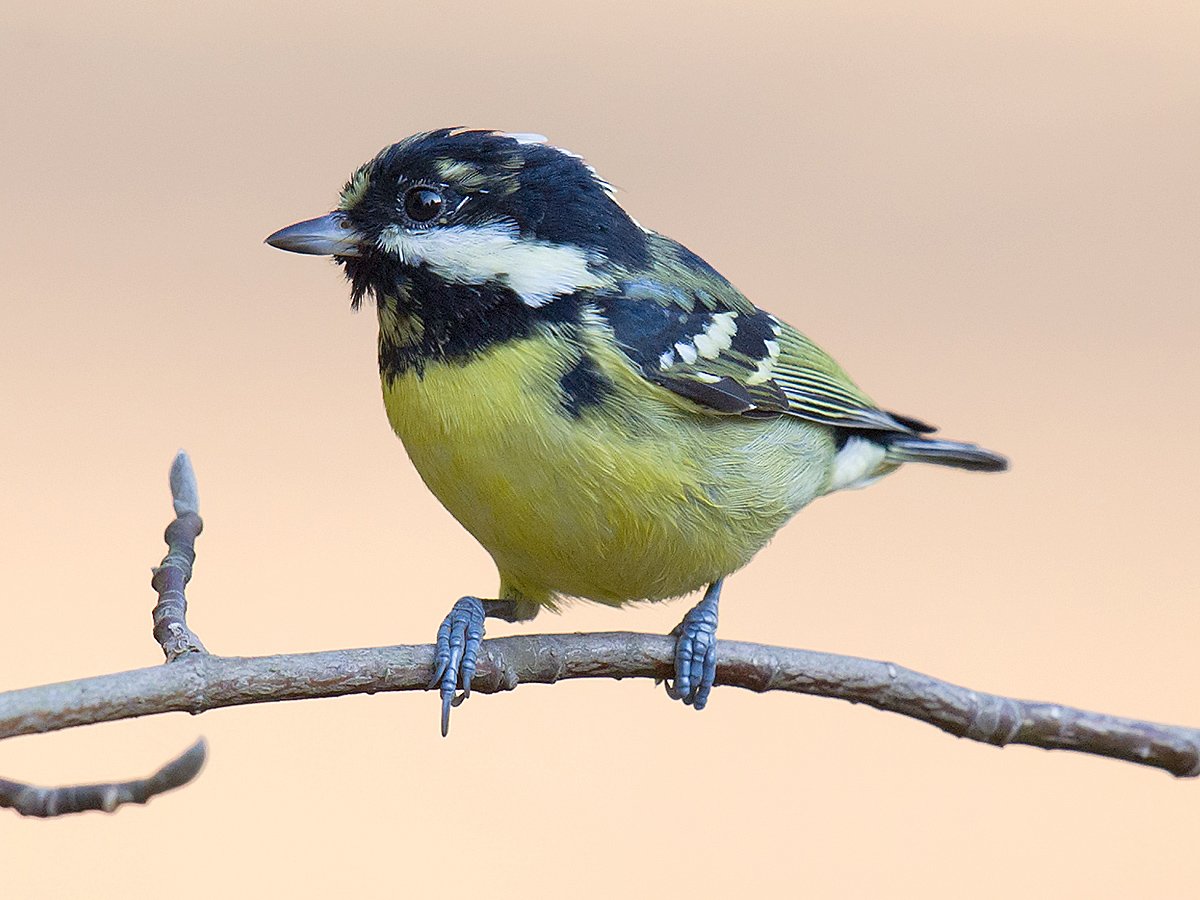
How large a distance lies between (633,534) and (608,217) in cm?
63

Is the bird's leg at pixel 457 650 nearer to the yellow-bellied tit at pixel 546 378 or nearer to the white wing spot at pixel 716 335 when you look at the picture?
the yellow-bellied tit at pixel 546 378

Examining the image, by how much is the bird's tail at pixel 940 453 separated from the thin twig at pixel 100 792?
2.14 m

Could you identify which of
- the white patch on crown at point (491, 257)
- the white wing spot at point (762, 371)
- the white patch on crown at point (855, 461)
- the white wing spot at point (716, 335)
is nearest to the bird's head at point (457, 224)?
the white patch on crown at point (491, 257)

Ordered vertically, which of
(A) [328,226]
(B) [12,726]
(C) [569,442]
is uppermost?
(A) [328,226]

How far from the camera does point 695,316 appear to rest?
2.56 m

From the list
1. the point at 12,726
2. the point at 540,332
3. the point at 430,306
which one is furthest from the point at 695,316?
the point at 12,726

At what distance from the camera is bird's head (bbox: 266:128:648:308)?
7.23ft

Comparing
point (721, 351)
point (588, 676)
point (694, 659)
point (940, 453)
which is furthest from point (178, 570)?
point (940, 453)

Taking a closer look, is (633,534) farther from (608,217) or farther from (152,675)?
(152,675)

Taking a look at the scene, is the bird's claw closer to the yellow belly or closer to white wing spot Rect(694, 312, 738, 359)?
the yellow belly

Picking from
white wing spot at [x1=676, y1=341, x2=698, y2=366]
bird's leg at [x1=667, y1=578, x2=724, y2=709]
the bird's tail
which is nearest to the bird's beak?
white wing spot at [x1=676, y1=341, x2=698, y2=366]

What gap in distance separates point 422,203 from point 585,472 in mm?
574

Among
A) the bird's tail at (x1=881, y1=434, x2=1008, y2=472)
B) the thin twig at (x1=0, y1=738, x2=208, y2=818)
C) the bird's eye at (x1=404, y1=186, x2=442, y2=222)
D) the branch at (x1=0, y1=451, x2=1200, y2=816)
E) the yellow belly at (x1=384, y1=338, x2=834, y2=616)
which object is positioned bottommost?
the thin twig at (x1=0, y1=738, x2=208, y2=818)

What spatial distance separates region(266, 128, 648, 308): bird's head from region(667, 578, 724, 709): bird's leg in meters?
0.73
